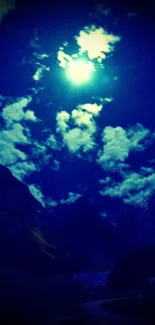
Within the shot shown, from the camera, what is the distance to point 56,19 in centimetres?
767

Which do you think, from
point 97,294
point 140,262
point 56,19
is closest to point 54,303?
point 97,294

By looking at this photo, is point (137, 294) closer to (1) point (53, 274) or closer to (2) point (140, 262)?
(2) point (140, 262)

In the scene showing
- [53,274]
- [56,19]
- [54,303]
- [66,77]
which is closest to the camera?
[56,19]

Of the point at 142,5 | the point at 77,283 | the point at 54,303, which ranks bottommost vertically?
the point at 54,303

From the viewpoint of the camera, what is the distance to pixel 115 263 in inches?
609

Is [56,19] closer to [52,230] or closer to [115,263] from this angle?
[52,230]

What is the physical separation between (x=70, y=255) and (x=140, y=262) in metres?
5.19

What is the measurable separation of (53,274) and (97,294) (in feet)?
18.0

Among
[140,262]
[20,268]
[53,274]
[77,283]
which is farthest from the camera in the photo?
[20,268]

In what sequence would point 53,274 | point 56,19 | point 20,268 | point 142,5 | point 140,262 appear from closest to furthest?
point 142,5
point 56,19
point 140,262
point 53,274
point 20,268

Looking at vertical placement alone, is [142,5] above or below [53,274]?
above

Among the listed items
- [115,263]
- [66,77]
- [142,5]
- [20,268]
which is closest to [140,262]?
[115,263]

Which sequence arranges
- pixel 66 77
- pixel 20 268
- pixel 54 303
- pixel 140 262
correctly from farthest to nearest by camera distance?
1. pixel 20 268
2. pixel 140 262
3. pixel 54 303
4. pixel 66 77

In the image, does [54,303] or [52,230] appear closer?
[54,303]
